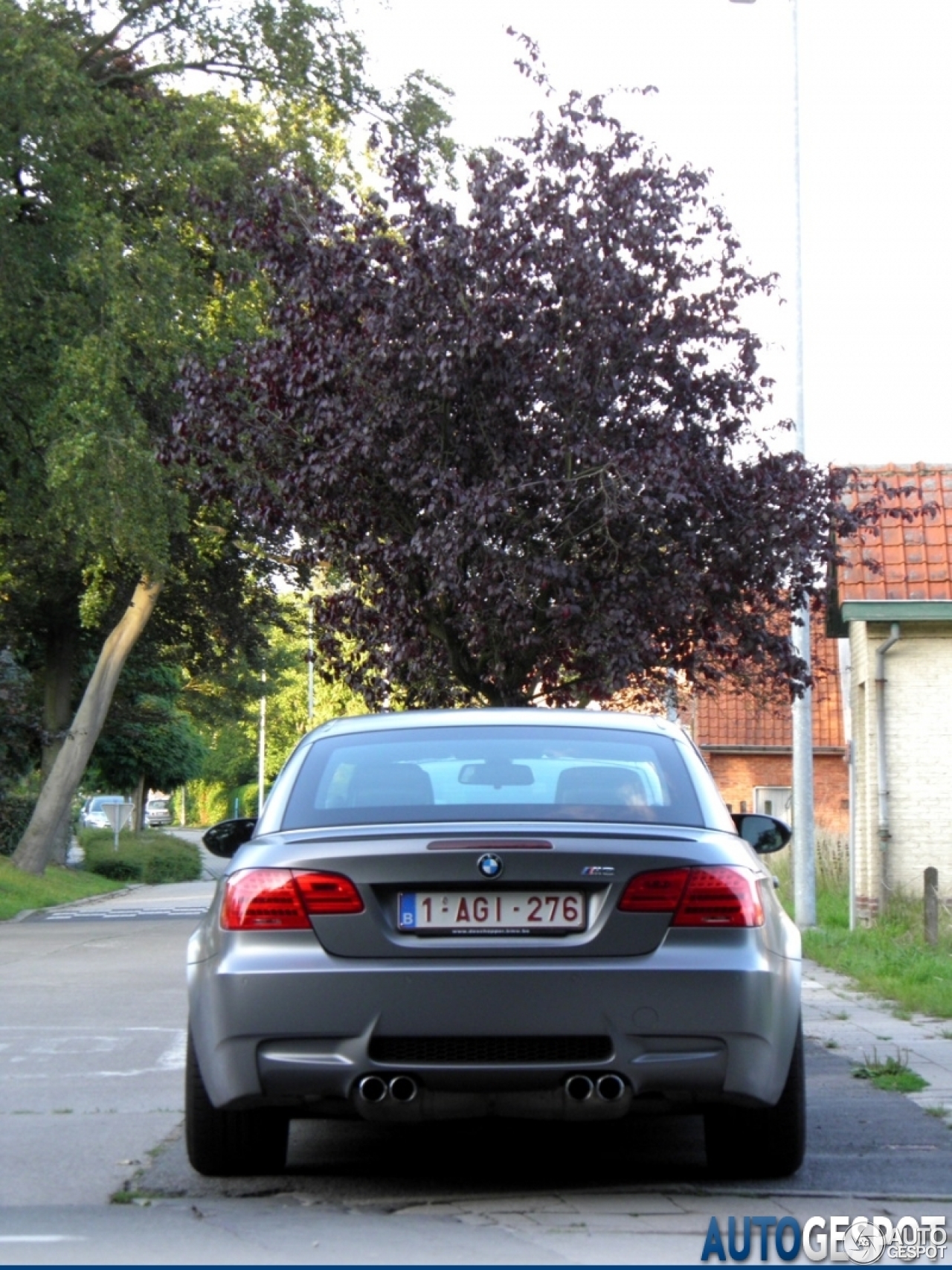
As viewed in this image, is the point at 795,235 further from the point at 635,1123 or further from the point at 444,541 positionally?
the point at 635,1123

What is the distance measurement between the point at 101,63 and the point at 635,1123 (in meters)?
24.9

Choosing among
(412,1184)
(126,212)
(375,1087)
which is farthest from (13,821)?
(375,1087)

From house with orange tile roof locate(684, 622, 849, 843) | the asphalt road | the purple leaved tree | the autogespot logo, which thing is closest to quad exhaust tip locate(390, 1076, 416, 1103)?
the asphalt road

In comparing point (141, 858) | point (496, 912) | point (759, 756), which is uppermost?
point (759, 756)

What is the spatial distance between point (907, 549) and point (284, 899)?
1513cm

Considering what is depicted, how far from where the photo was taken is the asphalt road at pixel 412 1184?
17.0ft

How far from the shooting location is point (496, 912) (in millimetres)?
5695

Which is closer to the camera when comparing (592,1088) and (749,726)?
(592,1088)

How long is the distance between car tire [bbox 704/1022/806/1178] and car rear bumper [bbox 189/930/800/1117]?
40 centimetres

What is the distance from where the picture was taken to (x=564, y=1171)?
6406 mm

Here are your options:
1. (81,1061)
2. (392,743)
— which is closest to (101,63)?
(81,1061)

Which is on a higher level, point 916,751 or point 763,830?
point 916,751

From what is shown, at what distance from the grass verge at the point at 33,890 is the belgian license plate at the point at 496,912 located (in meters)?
22.0

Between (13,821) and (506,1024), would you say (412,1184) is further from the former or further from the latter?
(13,821)
